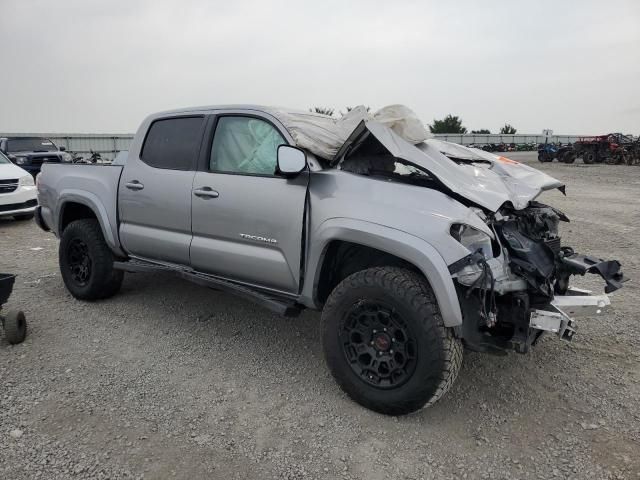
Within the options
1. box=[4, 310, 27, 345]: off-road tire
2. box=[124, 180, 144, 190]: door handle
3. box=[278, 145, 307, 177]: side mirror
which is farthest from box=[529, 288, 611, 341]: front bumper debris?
box=[4, 310, 27, 345]: off-road tire

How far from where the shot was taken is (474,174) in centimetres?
348

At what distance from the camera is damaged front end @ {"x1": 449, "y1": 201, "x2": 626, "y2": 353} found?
2785 millimetres

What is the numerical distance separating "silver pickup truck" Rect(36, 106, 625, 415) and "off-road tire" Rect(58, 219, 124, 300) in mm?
339

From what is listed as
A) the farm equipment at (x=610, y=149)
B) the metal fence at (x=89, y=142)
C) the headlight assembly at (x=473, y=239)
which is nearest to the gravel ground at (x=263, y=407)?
the headlight assembly at (x=473, y=239)

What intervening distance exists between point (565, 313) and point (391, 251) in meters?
1.11

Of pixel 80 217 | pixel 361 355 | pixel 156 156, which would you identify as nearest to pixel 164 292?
pixel 80 217

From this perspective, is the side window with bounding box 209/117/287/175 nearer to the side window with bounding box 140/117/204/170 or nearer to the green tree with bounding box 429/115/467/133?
the side window with bounding box 140/117/204/170

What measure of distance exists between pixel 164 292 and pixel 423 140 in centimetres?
328

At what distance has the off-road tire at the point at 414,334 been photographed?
2797mm

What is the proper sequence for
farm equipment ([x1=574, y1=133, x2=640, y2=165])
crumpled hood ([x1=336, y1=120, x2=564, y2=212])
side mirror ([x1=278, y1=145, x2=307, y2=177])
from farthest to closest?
farm equipment ([x1=574, y1=133, x2=640, y2=165]), side mirror ([x1=278, y1=145, x2=307, y2=177]), crumpled hood ([x1=336, y1=120, x2=564, y2=212])

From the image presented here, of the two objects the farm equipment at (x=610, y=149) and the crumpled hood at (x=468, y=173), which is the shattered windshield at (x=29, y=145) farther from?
the farm equipment at (x=610, y=149)

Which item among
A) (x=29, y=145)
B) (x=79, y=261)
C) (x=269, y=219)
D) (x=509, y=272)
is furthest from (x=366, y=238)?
(x=29, y=145)

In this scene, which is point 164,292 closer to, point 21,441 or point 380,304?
point 21,441

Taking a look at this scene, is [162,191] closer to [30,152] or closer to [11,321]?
[11,321]
